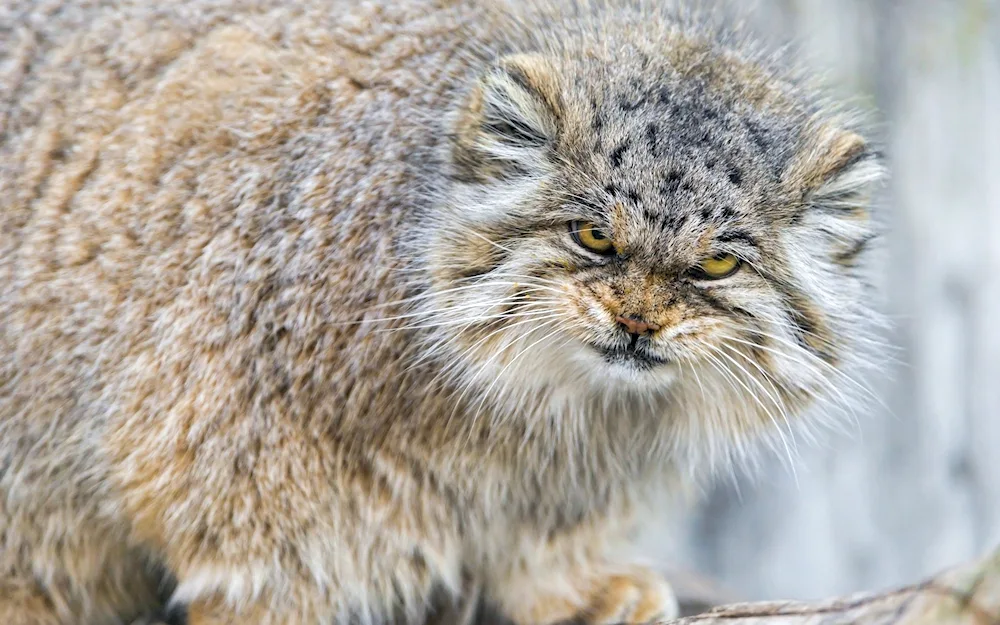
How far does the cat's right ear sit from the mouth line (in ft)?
1.89

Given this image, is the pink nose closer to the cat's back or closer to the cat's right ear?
the cat's right ear

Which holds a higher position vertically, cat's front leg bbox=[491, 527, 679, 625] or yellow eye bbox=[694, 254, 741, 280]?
yellow eye bbox=[694, 254, 741, 280]

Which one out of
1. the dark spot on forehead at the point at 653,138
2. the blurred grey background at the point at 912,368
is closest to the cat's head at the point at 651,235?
the dark spot on forehead at the point at 653,138

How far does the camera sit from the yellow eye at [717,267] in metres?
3.53

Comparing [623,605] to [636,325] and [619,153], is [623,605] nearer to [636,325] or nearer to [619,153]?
[636,325]

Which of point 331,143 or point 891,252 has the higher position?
point 331,143

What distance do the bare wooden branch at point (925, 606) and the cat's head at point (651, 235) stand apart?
30.6 inches

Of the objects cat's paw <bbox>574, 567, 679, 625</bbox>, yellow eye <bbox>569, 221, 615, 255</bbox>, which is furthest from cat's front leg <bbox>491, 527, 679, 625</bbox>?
yellow eye <bbox>569, 221, 615, 255</bbox>

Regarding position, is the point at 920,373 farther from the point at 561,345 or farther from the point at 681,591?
the point at 561,345

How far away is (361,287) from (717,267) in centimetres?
118

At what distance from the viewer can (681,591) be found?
5605mm

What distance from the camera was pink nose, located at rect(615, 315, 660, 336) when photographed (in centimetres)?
347

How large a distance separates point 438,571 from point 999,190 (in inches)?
158

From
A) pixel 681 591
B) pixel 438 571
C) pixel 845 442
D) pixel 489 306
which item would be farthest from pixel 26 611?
pixel 845 442
